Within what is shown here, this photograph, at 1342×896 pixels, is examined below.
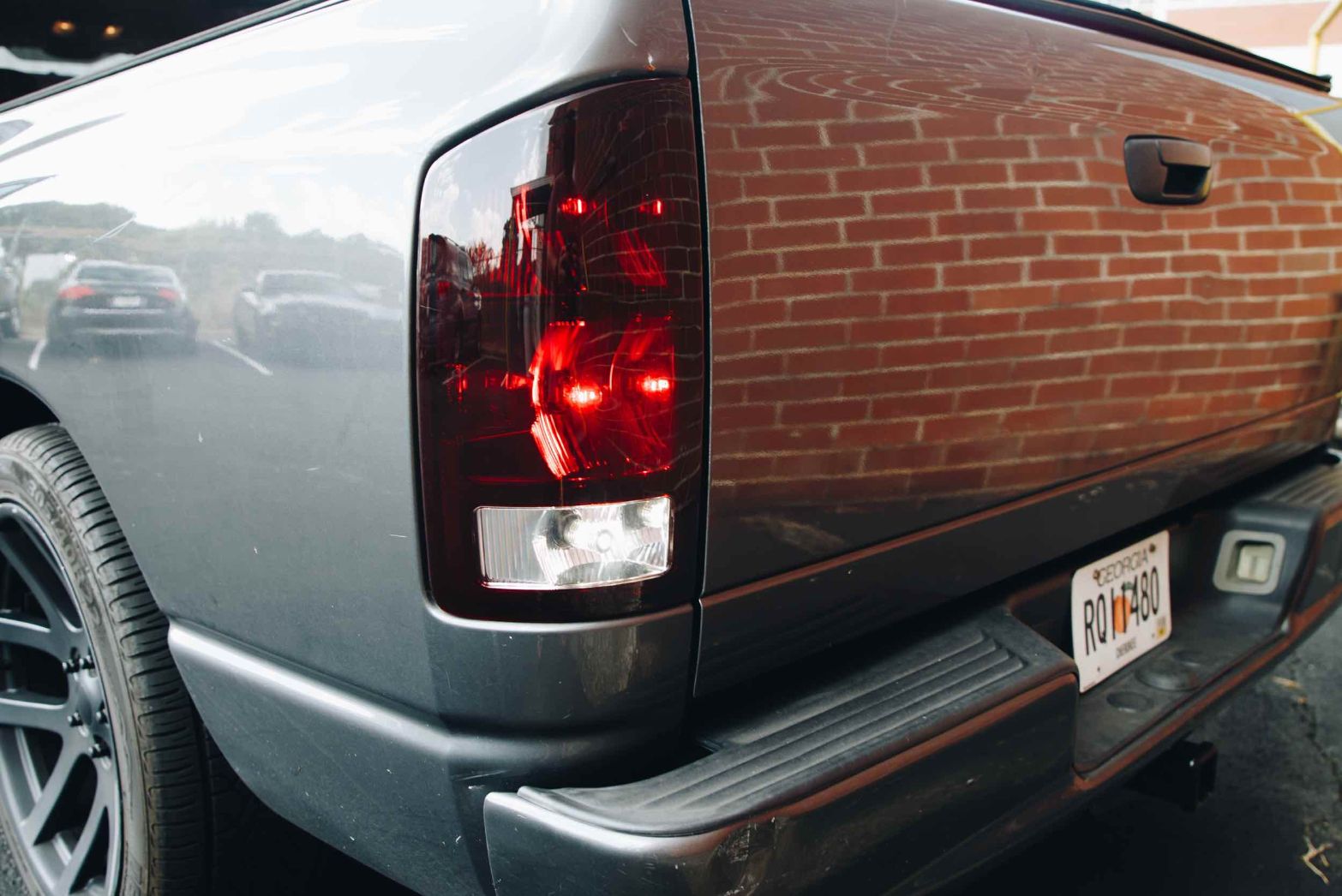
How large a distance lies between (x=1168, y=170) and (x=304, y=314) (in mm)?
1319

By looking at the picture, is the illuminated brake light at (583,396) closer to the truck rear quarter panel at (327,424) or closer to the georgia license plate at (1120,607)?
the truck rear quarter panel at (327,424)

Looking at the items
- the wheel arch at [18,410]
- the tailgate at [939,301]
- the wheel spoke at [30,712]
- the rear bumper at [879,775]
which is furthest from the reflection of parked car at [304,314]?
the wheel spoke at [30,712]

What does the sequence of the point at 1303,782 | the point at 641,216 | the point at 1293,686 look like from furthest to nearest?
the point at 1293,686 → the point at 1303,782 → the point at 641,216

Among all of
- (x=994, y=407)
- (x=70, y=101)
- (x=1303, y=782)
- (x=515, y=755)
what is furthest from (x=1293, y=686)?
(x=70, y=101)

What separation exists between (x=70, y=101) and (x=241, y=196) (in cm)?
70

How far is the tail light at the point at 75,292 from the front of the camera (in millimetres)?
1668

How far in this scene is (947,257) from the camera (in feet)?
4.86

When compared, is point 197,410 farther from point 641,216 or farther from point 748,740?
point 748,740

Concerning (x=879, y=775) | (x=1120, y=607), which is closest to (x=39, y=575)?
(x=879, y=775)

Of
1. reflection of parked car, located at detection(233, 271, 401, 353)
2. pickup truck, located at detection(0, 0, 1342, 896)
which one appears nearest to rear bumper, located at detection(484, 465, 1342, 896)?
pickup truck, located at detection(0, 0, 1342, 896)

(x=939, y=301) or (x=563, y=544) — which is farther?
(x=939, y=301)

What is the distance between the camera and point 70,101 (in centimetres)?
189

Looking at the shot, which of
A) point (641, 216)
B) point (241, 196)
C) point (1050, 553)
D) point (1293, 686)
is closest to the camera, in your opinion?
point (641, 216)

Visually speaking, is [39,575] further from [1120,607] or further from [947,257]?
[1120,607]
